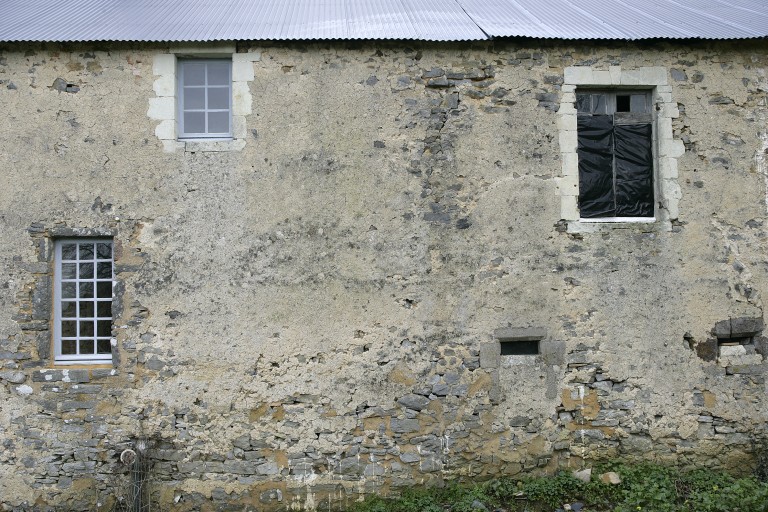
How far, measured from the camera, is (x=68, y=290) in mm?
5590

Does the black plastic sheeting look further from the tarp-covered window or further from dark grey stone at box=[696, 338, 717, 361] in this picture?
dark grey stone at box=[696, 338, 717, 361]

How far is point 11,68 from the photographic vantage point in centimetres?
556

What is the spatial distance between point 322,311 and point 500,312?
1.73m

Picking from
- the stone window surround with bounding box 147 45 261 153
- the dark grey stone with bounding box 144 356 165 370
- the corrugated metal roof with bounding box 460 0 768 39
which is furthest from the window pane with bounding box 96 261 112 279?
the corrugated metal roof with bounding box 460 0 768 39

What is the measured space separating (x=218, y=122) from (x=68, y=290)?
2.21 meters

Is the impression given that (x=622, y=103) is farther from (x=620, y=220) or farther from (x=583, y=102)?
(x=620, y=220)

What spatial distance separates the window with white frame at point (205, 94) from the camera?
18.8 ft

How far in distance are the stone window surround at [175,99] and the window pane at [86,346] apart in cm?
204

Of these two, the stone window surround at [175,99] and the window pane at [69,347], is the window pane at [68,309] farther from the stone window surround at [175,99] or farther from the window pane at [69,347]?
the stone window surround at [175,99]

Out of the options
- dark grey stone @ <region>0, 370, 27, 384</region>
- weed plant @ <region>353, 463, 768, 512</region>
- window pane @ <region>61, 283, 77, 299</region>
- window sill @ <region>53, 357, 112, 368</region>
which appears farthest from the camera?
window pane @ <region>61, 283, 77, 299</region>

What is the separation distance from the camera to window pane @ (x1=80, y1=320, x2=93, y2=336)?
5.59m

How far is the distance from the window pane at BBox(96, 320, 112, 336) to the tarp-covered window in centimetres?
494

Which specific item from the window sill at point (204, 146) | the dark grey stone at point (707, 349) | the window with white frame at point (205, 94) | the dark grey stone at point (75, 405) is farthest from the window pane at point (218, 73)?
the dark grey stone at point (707, 349)

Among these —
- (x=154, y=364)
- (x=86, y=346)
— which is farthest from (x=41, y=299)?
(x=154, y=364)
